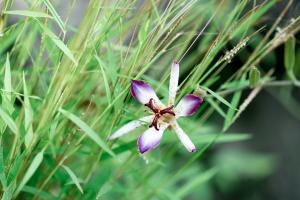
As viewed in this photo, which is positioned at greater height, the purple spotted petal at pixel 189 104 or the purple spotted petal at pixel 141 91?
the purple spotted petal at pixel 141 91

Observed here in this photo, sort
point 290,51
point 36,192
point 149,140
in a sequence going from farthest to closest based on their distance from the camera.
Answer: point 290,51 → point 36,192 → point 149,140

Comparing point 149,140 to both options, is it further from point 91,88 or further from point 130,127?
point 91,88

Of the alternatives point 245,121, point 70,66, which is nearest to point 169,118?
point 70,66

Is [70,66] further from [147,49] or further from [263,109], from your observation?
[263,109]

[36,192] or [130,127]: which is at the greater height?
[130,127]

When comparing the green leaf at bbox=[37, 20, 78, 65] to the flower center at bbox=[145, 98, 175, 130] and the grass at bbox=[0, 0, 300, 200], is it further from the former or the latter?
the flower center at bbox=[145, 98, 175, 130]

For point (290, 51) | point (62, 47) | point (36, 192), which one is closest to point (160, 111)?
point (62, 47)

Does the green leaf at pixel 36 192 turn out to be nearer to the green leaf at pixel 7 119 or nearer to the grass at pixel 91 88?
the grass at pixel 91 88

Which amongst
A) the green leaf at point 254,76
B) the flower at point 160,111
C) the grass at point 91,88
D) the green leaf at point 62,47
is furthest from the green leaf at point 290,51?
the green leaf at point 62,47
